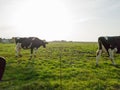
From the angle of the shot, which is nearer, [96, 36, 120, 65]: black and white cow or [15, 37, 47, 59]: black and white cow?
[96, 36, 120, 65]: black and white cow

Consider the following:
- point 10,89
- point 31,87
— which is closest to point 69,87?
point 31,87

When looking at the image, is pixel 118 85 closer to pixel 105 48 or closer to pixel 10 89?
pixel 10 89

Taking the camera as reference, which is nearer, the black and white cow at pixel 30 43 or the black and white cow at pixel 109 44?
the black and white cow at pixel 109 44

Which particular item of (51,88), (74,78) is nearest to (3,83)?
(51,88)

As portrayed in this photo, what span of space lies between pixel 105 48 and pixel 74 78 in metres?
8.23

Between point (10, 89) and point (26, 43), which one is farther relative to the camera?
point (26, 43)

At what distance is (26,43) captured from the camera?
31875 mm

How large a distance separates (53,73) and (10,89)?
4.76 meters

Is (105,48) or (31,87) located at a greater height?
(105,48)

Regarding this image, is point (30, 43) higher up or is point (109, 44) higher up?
point (30, 43)

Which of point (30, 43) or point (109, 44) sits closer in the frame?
point (109, 44)

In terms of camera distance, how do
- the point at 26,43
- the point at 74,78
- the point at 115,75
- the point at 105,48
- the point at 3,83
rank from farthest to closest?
1. the point at 26,43
2. the point at 105,48
3. the point at 115,75
4. the point at 74,78
5. the point at 3,83

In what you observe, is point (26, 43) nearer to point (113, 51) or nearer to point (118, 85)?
point (113, 51)

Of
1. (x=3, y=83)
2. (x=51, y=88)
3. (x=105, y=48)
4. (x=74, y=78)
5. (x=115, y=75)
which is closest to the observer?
(x=51, y=88)
